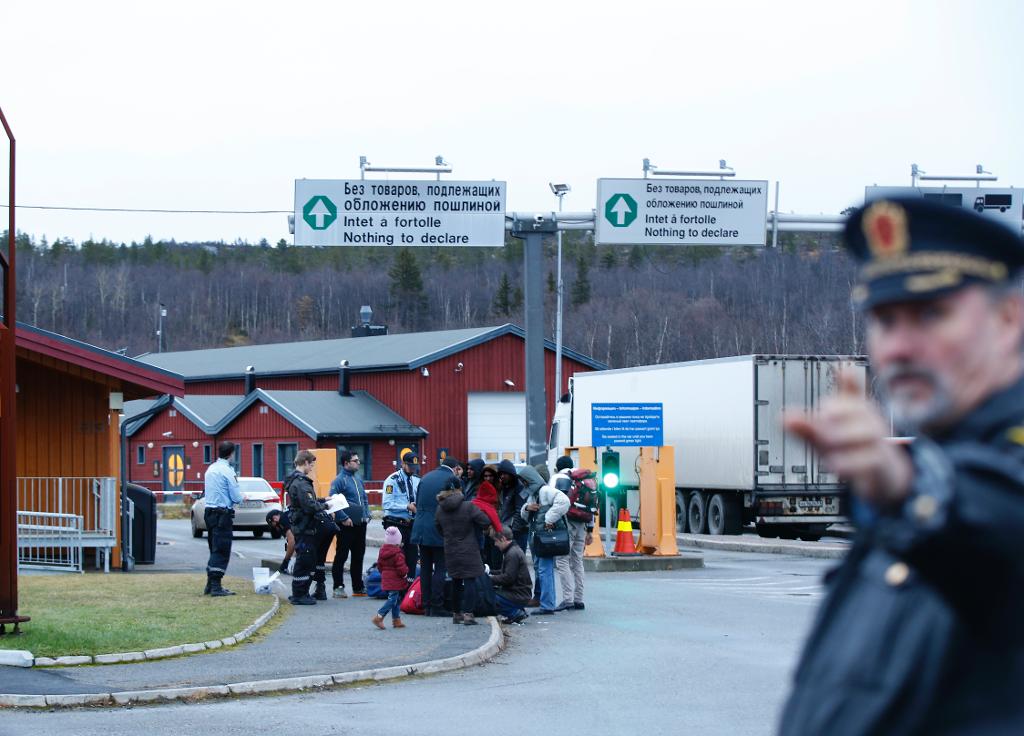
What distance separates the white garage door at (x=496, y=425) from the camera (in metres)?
58.3

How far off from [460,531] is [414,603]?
1720mm

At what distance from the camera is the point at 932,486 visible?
71.7 inches

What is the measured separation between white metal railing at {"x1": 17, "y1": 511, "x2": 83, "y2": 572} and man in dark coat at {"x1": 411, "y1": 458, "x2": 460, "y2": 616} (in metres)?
7.25

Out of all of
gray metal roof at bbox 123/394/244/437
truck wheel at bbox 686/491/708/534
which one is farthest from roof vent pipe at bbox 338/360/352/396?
truck wheel at bbox 686/491/708/534

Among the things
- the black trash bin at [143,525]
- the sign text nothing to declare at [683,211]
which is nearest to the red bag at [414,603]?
the black trash bin at [143,525]

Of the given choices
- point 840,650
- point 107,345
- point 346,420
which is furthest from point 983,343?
point 107,345

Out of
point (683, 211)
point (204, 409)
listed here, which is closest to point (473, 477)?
point (683, 211)

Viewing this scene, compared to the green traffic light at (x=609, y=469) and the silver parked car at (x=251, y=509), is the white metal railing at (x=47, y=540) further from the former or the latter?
the silver parked car at (x=251, y=509)

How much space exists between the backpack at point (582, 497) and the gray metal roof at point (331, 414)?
113ft

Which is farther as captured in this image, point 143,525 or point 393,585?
point 143,525

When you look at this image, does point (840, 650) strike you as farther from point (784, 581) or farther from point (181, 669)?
point (784, 581)

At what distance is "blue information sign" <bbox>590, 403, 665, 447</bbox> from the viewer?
26.0m

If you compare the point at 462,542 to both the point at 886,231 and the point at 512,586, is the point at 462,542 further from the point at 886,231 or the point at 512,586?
the point at 886,231

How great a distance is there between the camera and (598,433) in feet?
85.4
